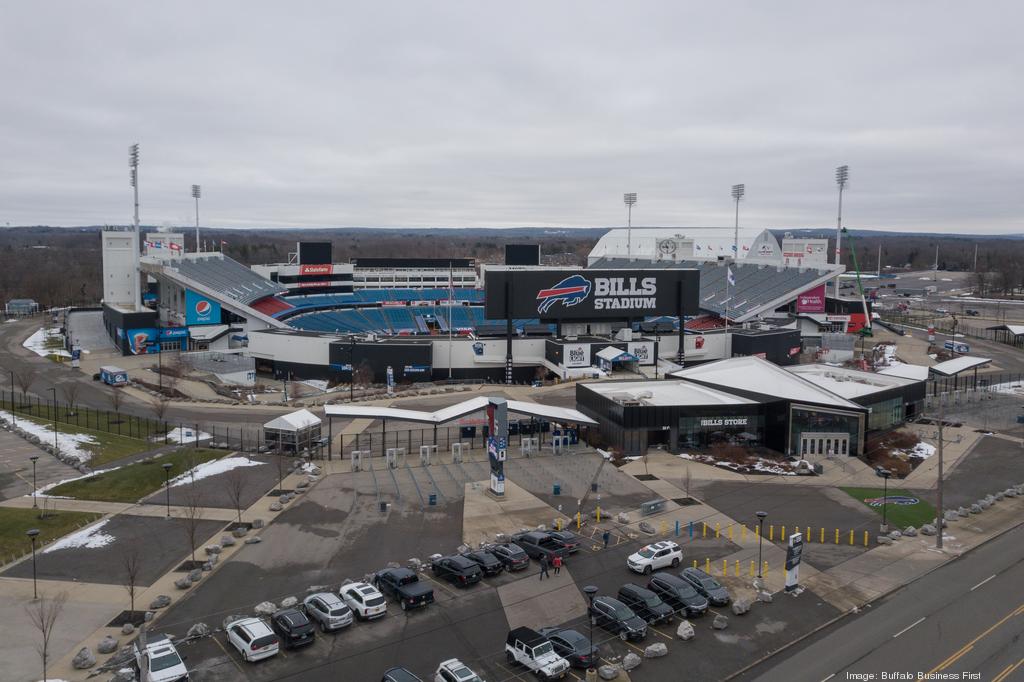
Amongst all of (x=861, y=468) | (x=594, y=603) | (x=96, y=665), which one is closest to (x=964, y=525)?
(x=861, y=468)

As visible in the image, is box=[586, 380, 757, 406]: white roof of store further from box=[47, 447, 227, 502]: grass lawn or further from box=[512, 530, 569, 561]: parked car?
box=[47, 447, 227, 502]: grass lawn

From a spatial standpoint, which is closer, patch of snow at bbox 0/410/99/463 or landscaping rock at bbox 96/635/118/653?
landscaping rock at bbox 96/635/118/653

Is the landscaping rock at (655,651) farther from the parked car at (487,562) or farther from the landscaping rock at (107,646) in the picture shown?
the landscaping rock at (107,646)

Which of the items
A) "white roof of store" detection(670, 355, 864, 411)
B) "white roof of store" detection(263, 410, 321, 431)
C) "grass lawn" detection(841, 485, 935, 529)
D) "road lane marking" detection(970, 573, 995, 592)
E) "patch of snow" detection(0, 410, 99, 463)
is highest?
"white roof of store" detection(670, 355, 864, 411)

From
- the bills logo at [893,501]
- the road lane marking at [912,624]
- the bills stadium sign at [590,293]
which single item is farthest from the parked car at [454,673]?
the bills stadium sign at [590,293]

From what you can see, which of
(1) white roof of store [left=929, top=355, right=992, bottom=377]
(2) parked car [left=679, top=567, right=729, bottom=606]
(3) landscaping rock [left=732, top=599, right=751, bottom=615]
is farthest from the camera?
(1) white roof of store [left=929, top=355, right=992, bottom=377]

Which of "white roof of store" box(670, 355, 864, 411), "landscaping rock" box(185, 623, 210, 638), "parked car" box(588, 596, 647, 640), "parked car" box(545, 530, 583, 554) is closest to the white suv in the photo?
"parked car" box(545, 530, 583, 554)
